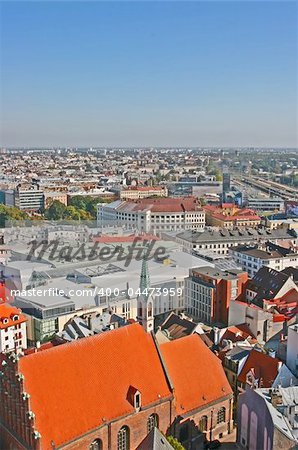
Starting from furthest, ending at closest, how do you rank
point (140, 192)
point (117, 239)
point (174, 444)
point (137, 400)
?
1. point (140, 192)
2. point (117, 239)
3. point (137, 400)
4. point (174, 444)

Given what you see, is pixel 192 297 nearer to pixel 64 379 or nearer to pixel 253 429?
pixel 253 429

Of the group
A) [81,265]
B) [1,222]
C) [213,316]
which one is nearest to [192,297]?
[213,316]

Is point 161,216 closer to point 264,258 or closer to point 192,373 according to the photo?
point 264,258

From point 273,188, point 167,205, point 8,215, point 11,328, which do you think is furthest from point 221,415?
point 273,188

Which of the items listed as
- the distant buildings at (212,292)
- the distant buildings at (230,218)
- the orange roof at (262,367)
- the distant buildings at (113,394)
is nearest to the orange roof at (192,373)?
the distant buildings at (113,394)

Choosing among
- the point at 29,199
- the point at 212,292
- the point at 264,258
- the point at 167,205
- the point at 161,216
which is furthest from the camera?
the point at 29,199

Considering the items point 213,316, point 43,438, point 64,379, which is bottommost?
point 213,316
